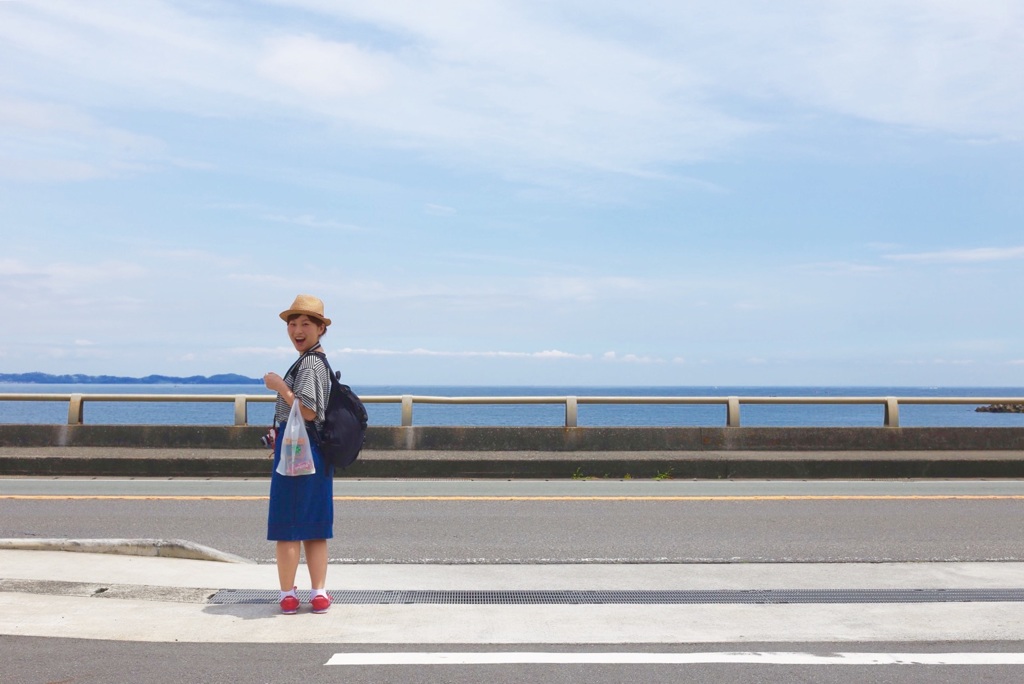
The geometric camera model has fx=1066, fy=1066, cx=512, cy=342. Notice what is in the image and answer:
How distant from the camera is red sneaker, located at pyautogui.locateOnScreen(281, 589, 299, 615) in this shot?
6.11 metres

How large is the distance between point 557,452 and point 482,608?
28.3 feet

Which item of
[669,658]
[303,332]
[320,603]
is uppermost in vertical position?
[303,332]

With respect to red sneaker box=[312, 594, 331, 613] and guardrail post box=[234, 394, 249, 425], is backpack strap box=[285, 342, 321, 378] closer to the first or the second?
red sneaker box=[312, 594, 331, 613]

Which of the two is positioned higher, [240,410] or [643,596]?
[240,410]

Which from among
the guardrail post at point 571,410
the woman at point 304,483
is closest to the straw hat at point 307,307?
the woman at point 304,483

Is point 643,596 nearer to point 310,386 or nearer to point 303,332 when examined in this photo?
point 310,386

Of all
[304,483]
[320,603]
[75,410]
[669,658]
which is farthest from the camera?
[75,410]

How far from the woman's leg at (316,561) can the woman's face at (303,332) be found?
1136 mm

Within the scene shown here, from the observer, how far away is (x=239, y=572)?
7.43m

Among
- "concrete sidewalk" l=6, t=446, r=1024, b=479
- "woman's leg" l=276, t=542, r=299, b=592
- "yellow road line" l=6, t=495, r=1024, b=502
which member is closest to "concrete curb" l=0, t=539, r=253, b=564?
"woman's leg" l=276, t=542, r=299, b=592

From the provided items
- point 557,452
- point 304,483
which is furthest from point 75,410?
point 304,483

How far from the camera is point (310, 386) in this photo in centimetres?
598

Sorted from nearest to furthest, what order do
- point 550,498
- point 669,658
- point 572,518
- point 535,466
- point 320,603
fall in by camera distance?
point 669,658 → point 320,603 → point 572,518 → point 550,498 → point 535,466

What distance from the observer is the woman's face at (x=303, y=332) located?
20.2 ft
